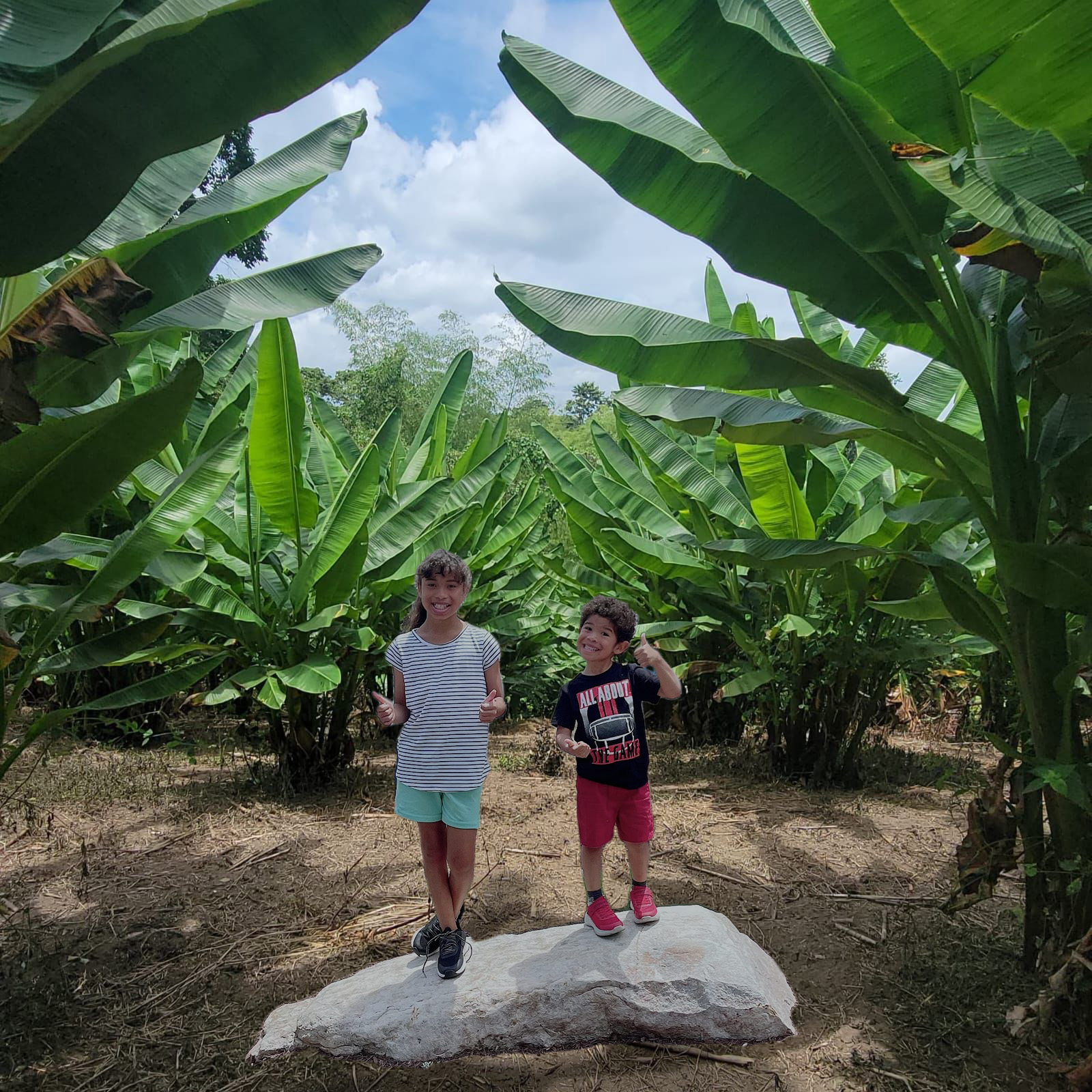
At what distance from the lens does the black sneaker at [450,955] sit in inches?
104

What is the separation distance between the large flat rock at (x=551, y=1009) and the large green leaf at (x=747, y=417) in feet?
5.61

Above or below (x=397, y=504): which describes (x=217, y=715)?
below

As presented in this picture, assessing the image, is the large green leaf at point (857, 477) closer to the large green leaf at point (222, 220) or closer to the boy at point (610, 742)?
the boy at point (610, 742)

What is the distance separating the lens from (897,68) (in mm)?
1951

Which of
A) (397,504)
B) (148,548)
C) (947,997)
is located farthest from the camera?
(397,504)

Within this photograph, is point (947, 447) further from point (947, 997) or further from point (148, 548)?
point (148, 548)

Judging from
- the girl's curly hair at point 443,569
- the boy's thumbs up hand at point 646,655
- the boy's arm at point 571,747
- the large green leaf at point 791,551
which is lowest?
the boy's arm at point 571,747

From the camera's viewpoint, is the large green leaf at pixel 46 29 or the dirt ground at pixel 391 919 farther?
the dirt ground at pixel 391 919

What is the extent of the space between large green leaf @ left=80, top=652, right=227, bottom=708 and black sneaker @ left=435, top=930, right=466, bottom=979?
1.46 metres

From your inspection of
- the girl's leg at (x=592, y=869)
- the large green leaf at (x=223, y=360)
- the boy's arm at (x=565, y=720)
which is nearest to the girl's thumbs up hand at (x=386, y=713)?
the boy's arm at (x=565, y=720)

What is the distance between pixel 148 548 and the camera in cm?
280

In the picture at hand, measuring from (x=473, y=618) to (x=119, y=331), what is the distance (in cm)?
516

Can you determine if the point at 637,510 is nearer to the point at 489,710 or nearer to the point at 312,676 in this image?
the point at 312,676

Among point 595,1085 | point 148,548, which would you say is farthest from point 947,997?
point 148,548
